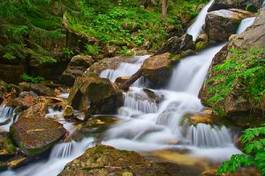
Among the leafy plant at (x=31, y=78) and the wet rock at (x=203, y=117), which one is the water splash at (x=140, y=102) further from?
the leafy plant at (x=31, y=78)

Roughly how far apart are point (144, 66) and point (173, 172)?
19.6 feet

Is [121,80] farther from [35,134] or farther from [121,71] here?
[35,134]

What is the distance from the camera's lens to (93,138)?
8.54 meters

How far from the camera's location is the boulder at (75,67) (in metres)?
13.3

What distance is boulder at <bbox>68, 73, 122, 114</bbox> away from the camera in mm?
9984

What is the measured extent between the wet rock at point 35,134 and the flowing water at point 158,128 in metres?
0.23

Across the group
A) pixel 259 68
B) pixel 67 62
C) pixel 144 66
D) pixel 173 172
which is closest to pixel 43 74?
pixel 67 62

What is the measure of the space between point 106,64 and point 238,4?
7.46 meters

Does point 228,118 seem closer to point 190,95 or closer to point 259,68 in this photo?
point 190,95

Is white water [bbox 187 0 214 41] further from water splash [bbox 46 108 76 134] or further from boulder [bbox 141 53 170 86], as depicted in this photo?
water splash [bbox 46 108 76 134]

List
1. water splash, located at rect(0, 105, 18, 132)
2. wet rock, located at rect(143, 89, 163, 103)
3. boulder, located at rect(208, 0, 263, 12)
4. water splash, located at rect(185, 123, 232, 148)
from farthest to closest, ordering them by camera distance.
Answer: boulder, located at rect(208, 0, 263, 12), wet rock, located at rect(143, 89, 163, 103), water splash, located at rect(0, 105, 18, 132), water splash, located at rect(185, 123, 232, 148)

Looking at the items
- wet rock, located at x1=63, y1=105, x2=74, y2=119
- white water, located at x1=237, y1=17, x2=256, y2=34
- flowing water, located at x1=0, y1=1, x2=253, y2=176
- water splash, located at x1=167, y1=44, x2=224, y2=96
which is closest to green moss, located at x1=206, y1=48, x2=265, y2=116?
flowing water, located at x1=0, y1=1, x2=253, y2=176

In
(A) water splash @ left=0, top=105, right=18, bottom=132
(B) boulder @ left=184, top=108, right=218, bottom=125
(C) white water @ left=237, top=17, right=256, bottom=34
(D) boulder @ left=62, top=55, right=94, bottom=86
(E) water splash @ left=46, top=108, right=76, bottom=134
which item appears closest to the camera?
(B) boulder @ left=184, top=108, right=218, bottom=125

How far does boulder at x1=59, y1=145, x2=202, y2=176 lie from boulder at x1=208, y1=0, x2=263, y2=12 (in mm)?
11700
